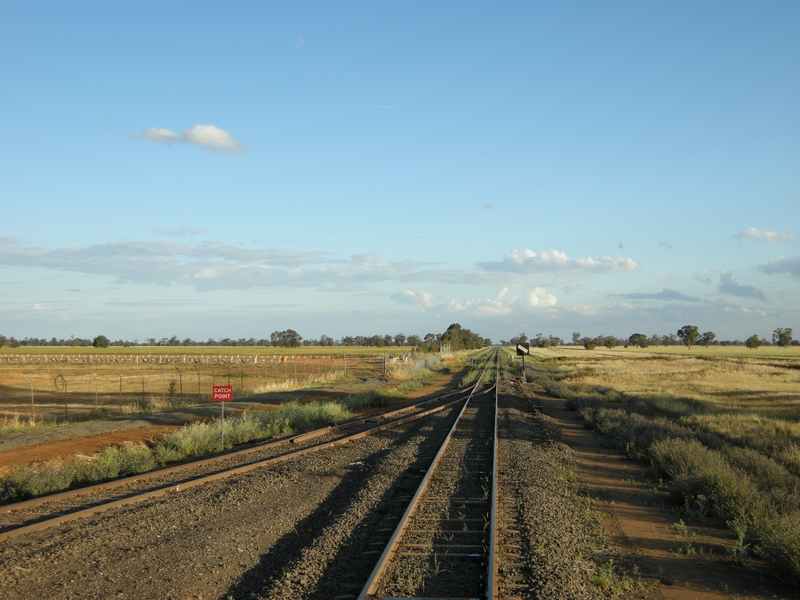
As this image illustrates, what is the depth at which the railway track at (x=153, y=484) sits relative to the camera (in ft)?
29.0

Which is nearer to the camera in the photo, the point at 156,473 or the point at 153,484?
the point at 153,484

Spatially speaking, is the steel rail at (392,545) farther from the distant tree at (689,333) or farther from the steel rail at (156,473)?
the distant tree at (689,333)

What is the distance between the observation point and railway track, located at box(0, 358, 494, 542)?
8.84m

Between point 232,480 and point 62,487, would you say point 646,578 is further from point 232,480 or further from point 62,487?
point 62,487

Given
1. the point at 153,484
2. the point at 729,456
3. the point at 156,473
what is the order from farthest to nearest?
the point at 729,456
the point at 156,473
the point at 153,484

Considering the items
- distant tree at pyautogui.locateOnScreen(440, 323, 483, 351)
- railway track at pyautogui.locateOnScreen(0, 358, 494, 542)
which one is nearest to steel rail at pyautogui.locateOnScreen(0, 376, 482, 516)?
railway track at pyautogui.locateOnScreen(0, 358, 494, 542)

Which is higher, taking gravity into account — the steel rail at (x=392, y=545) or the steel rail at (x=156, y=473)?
the steel rail at (x=392, y=545)

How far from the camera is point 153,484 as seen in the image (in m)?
11.3

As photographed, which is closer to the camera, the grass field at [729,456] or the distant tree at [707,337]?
the grass field at [729,456]

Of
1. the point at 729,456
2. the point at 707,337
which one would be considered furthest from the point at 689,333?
the point at 729,456

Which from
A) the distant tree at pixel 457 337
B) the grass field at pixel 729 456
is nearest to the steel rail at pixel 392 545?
the grass field at pixel 729 456

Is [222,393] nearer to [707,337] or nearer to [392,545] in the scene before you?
[392,545]

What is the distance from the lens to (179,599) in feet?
19.9

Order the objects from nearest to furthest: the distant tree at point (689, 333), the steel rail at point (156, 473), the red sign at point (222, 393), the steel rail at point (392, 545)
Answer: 1. the steel rail at point (392, 545)
2. the steel rail at point (156, 473)
3. the red sign at point (222, 393)
4. the distant tree at point (689, 333)
